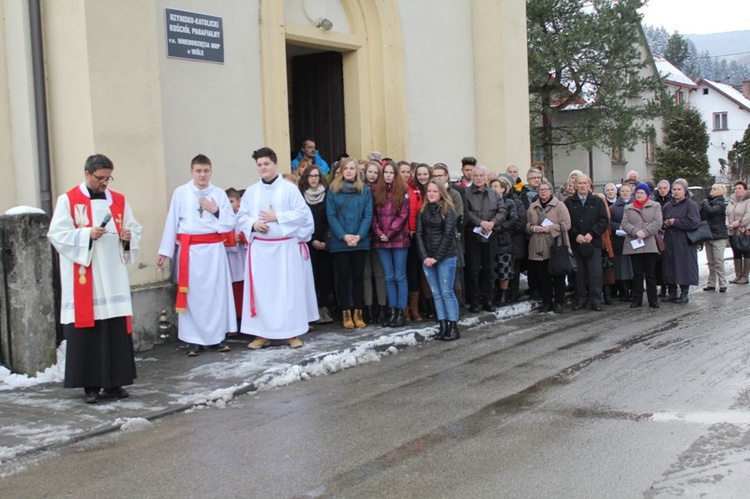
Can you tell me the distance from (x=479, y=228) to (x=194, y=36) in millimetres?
4328

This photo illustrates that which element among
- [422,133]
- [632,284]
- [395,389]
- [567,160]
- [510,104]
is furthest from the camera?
[567,160]

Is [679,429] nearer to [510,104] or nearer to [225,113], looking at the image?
[225,113]

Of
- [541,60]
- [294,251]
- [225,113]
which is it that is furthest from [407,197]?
[541,60]

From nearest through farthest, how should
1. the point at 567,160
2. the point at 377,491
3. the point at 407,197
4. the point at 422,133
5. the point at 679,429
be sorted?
the point at 377,491 → the point at 679,429 → the point at 407,197 → the point at 422,133 → the point at 567,160

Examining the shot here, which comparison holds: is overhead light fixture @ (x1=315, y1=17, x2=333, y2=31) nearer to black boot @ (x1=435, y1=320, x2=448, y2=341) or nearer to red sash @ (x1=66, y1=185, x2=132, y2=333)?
black boot @ (x1=435, y1=320, x2=448, y2=341)

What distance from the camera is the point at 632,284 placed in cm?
1220

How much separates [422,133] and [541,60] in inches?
763

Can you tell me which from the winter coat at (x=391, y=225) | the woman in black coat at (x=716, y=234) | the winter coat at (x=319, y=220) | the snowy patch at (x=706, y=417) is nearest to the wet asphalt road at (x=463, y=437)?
the snowy patch at (x=706, y=417)

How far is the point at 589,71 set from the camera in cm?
3312

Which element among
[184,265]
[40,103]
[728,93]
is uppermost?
[728,93]

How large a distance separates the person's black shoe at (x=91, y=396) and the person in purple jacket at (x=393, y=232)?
13.1 ft

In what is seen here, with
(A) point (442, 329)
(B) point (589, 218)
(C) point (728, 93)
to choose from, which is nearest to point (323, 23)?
(B) point (589, 218)

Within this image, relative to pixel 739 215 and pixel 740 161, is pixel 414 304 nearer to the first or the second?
pixel 739 215

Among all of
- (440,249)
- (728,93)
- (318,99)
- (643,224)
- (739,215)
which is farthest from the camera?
(728,93)
